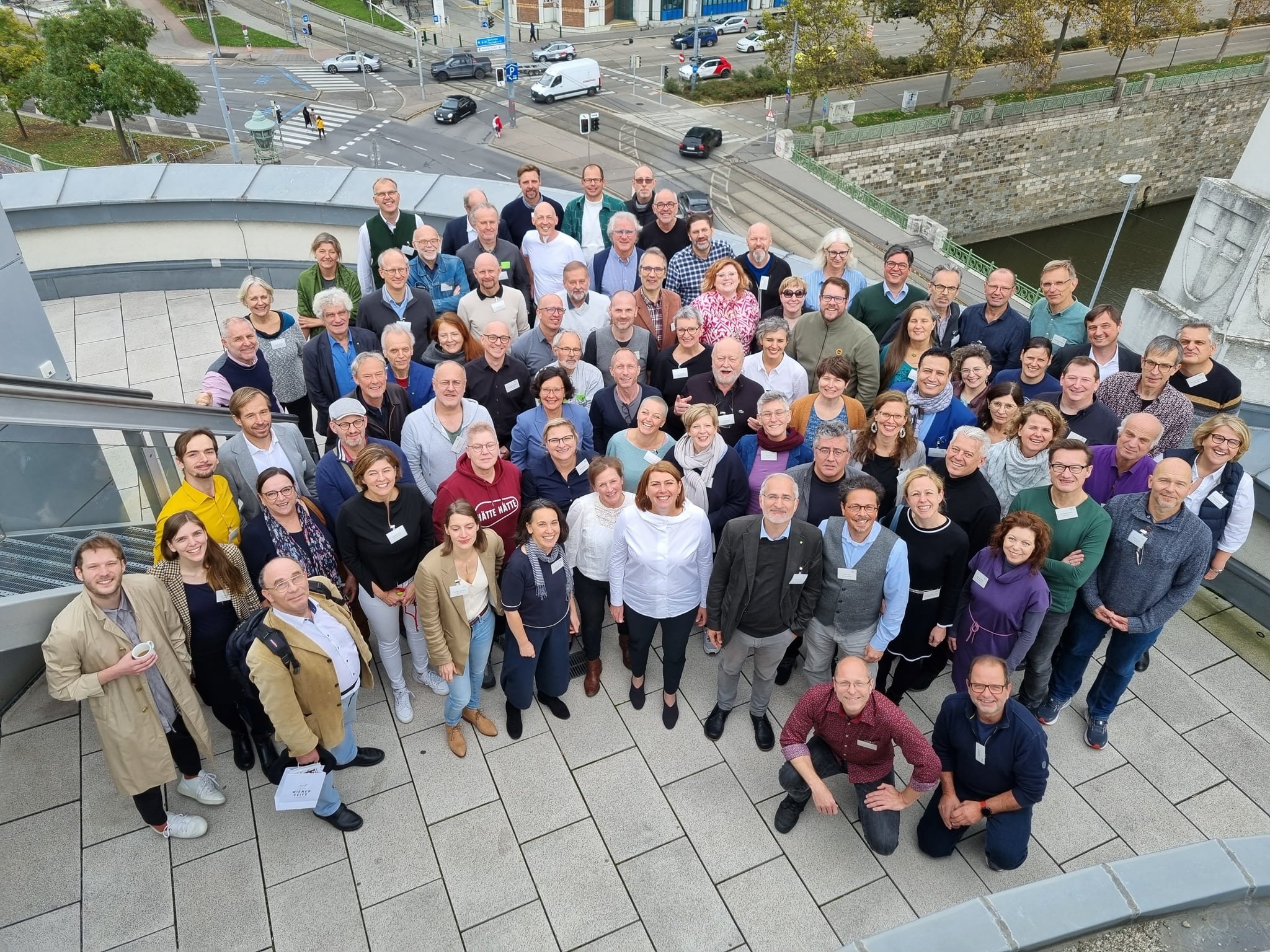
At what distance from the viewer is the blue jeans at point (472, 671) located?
5.00 meters

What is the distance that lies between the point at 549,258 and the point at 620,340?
5.28 feet

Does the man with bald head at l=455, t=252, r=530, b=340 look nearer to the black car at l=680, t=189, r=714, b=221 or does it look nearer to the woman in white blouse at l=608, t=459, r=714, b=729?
the woman in white blouse at l=608, t=459, r=714, b=729

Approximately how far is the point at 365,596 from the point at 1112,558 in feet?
14.6

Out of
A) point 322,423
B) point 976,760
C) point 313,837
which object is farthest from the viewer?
point 322,423

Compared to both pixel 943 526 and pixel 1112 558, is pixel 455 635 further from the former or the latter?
pixel 1112 558

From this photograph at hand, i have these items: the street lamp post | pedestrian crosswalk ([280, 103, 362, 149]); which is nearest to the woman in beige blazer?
the street lamp post

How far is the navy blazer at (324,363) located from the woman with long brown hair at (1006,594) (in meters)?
4.25

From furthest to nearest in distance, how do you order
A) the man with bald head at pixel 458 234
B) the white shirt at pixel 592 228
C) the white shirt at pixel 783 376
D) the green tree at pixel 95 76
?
the green tree at pixel 95 76, the white shirt at pixel 592 228, the man with bald head at pixel 458 234, the white shirt at pixel 783 376

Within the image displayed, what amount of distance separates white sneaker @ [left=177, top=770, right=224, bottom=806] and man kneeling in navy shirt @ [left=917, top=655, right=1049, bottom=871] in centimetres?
401

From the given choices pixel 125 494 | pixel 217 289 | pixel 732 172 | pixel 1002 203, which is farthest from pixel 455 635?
pixel 1002 203

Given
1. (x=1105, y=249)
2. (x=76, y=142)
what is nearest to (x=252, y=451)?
(x=1105, y=249)

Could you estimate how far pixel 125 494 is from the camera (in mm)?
4977

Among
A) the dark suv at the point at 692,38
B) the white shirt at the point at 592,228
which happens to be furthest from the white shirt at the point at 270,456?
the dark suv at the point at 692,38

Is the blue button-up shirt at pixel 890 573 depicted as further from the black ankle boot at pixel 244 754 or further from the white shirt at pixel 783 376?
the black ankle boot at pixel 244 754
